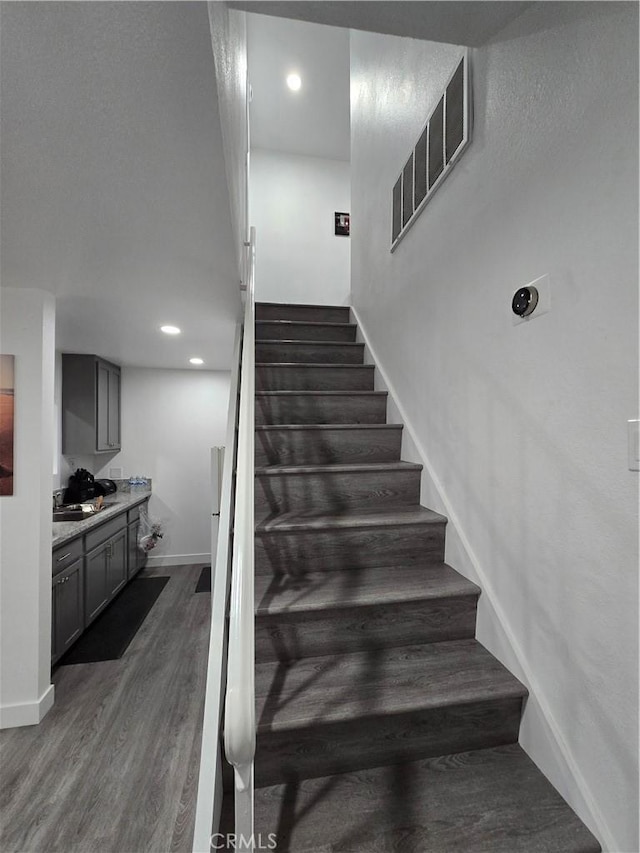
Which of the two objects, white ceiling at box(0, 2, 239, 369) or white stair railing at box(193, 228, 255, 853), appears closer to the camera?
white stair railing at box(193, 228, 255, 853)

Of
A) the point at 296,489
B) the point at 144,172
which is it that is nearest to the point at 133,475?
the point at 296,489

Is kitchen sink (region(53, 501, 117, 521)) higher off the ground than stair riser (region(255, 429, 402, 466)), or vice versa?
stair riser (region(255, 429, 402, 466))

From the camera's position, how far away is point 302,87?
4.03 m

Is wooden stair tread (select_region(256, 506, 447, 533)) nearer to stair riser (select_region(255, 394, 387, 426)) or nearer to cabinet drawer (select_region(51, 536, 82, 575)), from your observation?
stair riser (select_region(255, 394, 387, 426))

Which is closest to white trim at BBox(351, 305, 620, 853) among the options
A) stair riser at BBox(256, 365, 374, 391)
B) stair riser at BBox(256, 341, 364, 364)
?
stair riser at BBox(256, 365, 374, 391)

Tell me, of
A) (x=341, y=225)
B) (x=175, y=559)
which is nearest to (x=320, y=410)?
(x=341, y=225)

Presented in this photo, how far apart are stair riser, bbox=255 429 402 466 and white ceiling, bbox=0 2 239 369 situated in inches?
36.3

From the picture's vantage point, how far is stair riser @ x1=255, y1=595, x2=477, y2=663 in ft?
4.76

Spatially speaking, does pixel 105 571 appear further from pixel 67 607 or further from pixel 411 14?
pixel 411 14

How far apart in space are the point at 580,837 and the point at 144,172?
7.28ft

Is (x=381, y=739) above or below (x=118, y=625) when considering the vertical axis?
above

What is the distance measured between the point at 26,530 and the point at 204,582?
2.46 m

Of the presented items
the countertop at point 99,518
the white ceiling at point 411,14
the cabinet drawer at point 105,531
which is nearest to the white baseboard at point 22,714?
the countertop at point 99,518

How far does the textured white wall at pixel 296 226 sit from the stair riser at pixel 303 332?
4.90 feet
